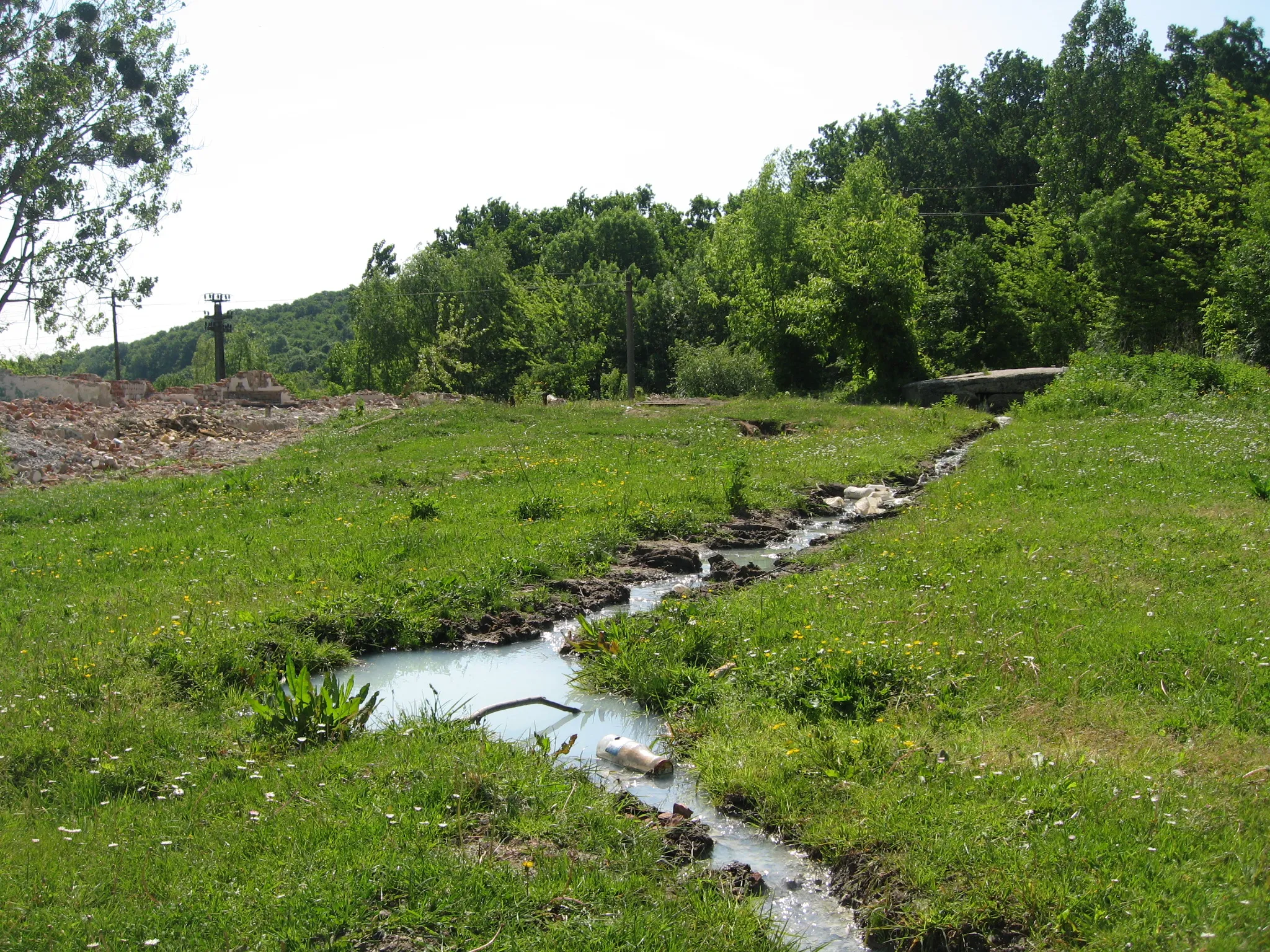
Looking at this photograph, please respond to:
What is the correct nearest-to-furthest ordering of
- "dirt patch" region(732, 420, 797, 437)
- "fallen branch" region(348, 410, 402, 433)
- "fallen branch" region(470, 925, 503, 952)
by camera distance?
"fallen branch" region(470, 925, 503, 952), "dirt patch" region(732, 420, 797, 437), "fallen branch" region(348, 410, 402, 433)

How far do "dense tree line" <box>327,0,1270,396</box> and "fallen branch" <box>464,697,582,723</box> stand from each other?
3059 centimetres

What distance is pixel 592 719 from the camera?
759cm

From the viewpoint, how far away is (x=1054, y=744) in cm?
595

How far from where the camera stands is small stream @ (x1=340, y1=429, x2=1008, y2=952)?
489 centimetres

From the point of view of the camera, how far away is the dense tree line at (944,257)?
37.2 m

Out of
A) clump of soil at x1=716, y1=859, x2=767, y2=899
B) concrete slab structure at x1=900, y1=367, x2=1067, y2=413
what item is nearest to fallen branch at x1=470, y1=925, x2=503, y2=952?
clump of soil at x1=716, y1=859, x2=767, y2=899

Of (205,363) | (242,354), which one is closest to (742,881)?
(242,354)

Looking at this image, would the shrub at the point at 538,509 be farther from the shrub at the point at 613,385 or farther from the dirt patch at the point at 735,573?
the shrub at the point at 613,385

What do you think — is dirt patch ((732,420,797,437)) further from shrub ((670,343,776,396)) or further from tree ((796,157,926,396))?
shrub ((670,343,776,396))

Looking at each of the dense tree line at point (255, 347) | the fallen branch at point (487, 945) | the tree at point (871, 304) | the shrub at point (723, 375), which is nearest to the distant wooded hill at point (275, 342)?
the dense tree line at point (255, 347)

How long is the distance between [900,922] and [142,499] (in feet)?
54.3

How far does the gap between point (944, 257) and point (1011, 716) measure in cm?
4834

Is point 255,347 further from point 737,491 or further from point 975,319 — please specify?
point 737,491

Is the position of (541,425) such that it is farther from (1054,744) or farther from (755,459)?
(1054,744)
